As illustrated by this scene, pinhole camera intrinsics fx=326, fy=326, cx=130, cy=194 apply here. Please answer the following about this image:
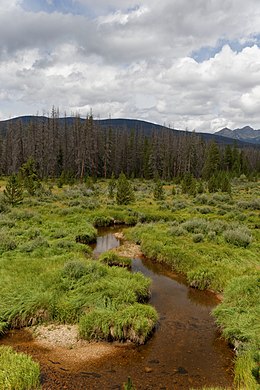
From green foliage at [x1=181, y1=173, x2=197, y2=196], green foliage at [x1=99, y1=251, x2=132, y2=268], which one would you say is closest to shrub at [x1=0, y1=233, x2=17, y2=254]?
green foliage at [x1=99, y1=251, x2=132, y2=268]

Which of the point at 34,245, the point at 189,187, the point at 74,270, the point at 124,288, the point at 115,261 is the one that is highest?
the point at 189,187

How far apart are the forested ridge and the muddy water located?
167 feet

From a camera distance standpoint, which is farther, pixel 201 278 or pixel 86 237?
pixel 86 237

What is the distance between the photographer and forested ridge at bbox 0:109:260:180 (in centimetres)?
6850

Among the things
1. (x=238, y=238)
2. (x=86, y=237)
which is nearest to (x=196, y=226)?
(x=238, y=238)

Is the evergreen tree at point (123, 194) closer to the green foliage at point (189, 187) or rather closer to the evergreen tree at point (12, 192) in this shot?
the evergreen tree at point (12, 192)

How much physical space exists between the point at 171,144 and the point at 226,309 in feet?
262

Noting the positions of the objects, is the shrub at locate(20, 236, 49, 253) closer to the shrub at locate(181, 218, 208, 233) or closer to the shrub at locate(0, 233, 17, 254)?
the shrub at locate(0, 233, 17, 254)

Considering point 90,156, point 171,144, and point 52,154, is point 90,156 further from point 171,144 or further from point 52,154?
point 171,144

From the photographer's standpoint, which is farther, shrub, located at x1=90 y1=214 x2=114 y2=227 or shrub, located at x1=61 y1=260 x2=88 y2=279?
shrub, located at x1=90 y1=214 x2=114 y2=227

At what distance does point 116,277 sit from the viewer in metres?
13.2

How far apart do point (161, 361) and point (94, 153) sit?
62.7 meters

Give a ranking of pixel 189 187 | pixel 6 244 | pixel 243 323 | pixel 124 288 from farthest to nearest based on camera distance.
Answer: pixel 189 187 → pixel 6 244 → pixel 124 288 → pixel 243 323

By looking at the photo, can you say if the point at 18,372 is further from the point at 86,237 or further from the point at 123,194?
the point at 123,194
